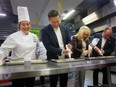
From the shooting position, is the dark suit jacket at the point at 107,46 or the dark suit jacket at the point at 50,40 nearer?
the dark suit jacket at the point at 50,40

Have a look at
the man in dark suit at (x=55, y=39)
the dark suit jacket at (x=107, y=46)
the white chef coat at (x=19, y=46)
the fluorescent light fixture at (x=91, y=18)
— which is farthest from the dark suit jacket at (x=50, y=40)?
the fluorescent light fixture at (x=91, y=18)

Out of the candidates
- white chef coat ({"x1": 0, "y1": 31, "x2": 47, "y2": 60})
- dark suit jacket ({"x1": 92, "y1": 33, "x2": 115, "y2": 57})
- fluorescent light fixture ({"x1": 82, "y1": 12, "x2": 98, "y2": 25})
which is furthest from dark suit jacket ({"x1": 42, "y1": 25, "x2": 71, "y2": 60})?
fluorescent light fixture ({"x1": 82, "y1": 12, "x2": 98, "y2": 25})

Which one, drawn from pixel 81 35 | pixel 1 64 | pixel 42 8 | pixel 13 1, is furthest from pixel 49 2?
pixel 1 64

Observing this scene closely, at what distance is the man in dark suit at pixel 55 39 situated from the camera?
6.04 feet

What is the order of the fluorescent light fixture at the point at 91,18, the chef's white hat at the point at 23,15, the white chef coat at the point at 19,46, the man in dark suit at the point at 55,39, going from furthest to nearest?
the fluorescent light fixture at the point at 91,18 → the man in dark suit at the point at 55,39 → the chef's white hat at the point at 23,15 → the white chef coat at the point at 19,46

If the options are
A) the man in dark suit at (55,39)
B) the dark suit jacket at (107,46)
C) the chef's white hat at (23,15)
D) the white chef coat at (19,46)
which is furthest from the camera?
the dark suit jacket at (107,46)

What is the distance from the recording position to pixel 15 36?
5.18 feet

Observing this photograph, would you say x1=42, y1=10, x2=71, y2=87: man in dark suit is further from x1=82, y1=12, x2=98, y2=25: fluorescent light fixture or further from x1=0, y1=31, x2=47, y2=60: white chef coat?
x1=82, y1=12, x2=98, y2=25: fluorescent light fixture

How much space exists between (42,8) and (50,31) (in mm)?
3716

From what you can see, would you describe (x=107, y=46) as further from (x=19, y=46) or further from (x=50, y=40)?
(x=19, y=46)

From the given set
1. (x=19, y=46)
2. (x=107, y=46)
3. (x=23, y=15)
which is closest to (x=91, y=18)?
(x=107, y=46)

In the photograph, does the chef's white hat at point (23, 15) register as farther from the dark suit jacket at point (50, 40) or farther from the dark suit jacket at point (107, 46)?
the dark suit jacket at point (107, 46)

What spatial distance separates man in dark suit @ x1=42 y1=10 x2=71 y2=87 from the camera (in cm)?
184

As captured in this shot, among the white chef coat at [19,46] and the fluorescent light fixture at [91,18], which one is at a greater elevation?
the fluorescent light fixture at [91,18]
